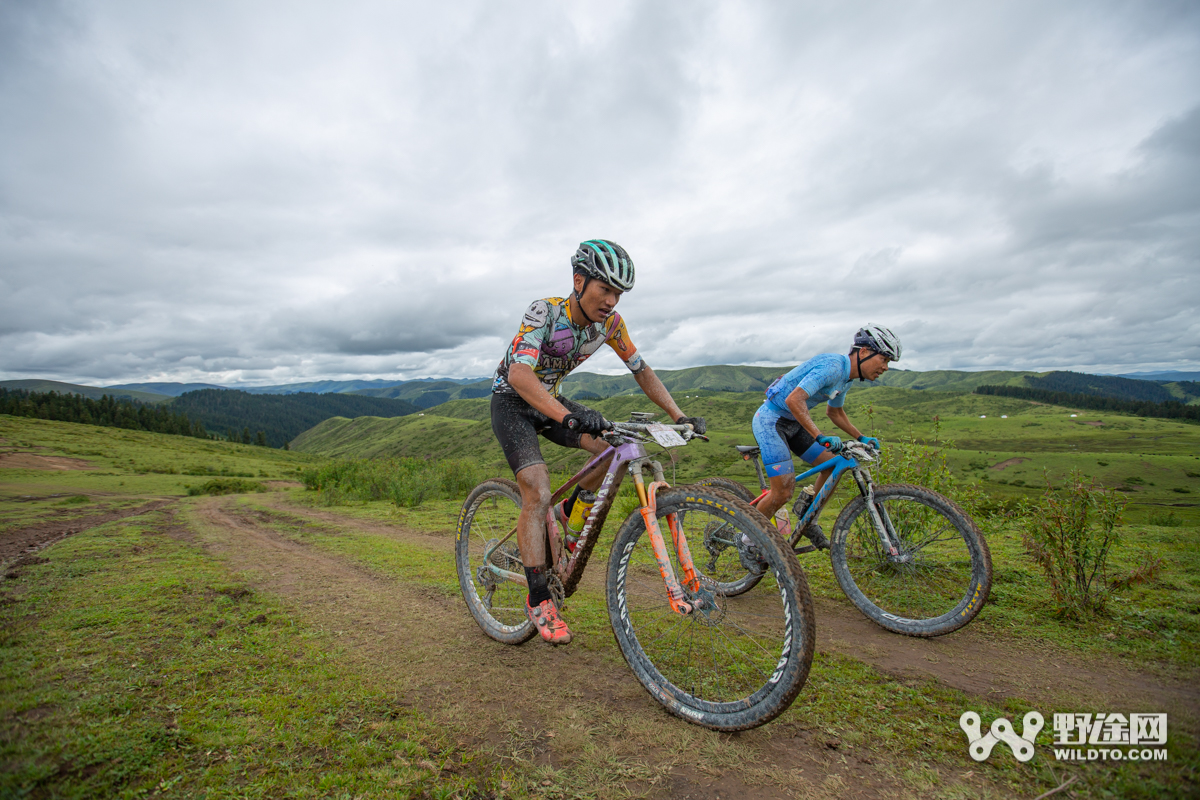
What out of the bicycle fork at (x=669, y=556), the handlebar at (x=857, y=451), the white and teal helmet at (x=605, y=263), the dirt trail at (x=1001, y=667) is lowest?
the dirt trail at (x=1001, y=667)

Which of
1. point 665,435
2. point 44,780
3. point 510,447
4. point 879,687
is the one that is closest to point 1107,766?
point 879,687

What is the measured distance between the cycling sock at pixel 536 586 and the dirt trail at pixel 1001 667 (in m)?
2.56

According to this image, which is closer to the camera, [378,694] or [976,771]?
[976,771]

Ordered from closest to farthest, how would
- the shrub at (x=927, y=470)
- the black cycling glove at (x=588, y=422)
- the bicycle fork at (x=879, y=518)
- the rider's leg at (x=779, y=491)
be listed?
1. the black cycling glove at (x=588, y=422)
2. the bicycle fork at (x=879, y=518)
3. the rider's leg at (x=779, y=491)
4. the shrub at (x=927, y=470)

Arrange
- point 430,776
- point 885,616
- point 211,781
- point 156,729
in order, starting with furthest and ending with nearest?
point 885,616 → point 156,729 → point 430,776 → point 211,781

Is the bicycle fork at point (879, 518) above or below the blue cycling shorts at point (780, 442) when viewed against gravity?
below

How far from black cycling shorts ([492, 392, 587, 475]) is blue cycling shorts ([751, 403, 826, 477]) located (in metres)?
2.62

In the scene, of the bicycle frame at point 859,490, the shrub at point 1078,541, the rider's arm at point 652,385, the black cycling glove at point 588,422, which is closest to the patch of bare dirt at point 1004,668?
the bicycle frame at point 859,490

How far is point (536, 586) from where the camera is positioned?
438 centimetres

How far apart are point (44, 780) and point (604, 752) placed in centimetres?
279

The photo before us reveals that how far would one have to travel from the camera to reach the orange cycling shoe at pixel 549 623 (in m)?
4.12

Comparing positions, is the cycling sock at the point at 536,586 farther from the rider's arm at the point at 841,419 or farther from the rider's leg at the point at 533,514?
the rider's arm at the point at 841,419

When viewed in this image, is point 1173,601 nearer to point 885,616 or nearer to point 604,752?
point 885,616

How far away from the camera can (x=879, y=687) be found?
3785 millimetres
